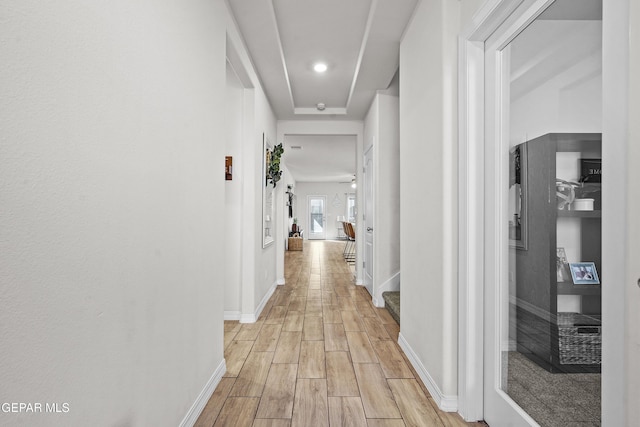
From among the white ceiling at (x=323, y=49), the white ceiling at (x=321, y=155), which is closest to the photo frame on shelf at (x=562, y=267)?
the white ceiling at (x=323, y=49)

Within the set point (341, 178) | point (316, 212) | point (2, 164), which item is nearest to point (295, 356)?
point (2, 164)

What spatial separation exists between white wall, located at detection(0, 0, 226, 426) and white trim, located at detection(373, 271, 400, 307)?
259cm

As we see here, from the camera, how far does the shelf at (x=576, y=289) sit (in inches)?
43.8

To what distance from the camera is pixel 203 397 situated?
1.89 meters

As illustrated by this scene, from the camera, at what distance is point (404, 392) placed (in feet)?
6.82

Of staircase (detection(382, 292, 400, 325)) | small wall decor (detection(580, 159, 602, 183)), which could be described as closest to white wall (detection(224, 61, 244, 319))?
staircase (detection(382, 292, 400, 325))

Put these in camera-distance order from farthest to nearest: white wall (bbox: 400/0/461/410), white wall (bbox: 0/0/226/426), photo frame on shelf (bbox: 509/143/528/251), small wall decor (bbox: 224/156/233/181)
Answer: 1. small wall decor (bbox: 224/156/233/181)
2. white wall (bbox: 400/0/461/410)
3. photo frame on shelf (bbox: 509/143/528/251)
4. white wall (bbox: 0/0/226/426)

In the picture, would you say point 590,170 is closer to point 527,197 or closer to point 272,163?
point 527,197

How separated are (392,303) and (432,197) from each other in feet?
5.96

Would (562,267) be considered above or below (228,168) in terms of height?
below

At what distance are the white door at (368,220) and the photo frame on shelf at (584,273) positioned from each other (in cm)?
316

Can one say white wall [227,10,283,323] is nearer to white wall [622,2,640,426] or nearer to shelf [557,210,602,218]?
shelf [557,210,602,218]

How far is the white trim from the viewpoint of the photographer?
4035 mm

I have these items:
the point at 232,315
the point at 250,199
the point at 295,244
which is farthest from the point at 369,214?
the point at 295,244
